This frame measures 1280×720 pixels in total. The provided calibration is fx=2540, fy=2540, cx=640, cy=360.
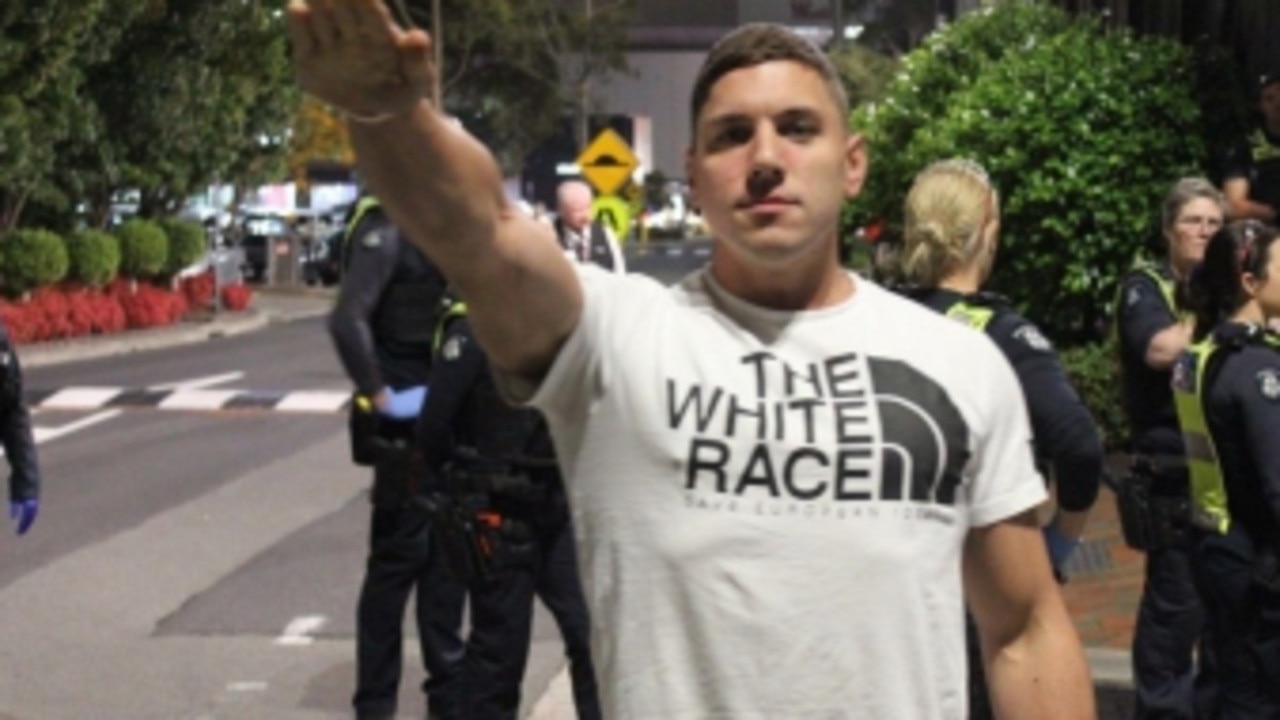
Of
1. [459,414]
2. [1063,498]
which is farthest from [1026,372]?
[459,414]

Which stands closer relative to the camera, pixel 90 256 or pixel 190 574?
pixel 190 574

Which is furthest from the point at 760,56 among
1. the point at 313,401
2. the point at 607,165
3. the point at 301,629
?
the point at 607,165

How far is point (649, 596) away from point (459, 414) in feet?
14.9

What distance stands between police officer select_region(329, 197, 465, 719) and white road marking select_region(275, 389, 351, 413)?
1369 cm

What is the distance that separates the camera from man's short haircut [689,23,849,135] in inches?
125

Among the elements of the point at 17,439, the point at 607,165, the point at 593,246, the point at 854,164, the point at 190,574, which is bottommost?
the point at 190,574

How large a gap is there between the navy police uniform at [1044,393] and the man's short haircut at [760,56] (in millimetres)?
2477

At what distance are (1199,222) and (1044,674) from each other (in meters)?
4.43

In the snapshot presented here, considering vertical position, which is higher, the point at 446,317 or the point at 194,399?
the point at 446,317

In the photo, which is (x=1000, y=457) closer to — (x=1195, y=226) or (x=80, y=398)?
(x=1195, y=226)

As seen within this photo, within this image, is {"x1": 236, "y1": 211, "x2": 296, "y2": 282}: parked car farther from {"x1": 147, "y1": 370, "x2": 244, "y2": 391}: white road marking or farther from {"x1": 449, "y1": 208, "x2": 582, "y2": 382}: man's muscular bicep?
{"x1": 449, "y1": 208, "x2": 582, "y2": 382}: man's muscular bicep

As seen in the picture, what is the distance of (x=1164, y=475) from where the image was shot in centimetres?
748

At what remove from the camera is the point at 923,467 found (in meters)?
3.12

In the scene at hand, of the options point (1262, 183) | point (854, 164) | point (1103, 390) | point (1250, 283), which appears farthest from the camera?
point (1103, 390)
